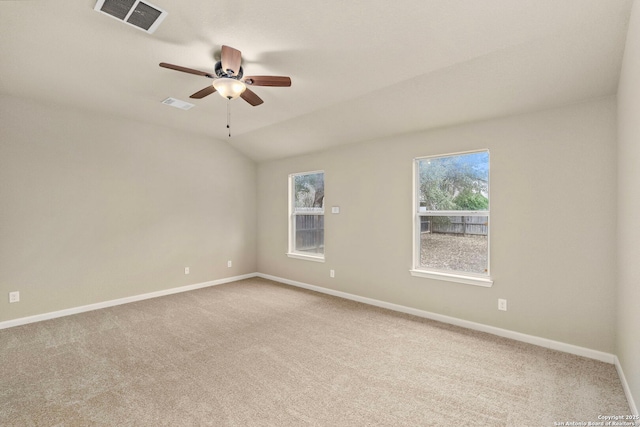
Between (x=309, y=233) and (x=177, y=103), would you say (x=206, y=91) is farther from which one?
(x=309, y=233)

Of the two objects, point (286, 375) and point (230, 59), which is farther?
point (286, 375)

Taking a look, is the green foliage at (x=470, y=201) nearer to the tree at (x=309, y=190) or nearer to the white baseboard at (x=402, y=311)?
Result: the white baseboard at (x=402, y=311)

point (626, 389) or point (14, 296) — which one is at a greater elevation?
point (14, 296)

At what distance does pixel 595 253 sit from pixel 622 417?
1369 millimetres

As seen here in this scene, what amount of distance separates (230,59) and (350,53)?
1003mm

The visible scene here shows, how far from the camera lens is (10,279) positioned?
11.9ft

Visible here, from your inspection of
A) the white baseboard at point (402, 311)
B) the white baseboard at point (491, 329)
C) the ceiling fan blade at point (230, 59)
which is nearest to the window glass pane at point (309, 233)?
the white baseboard at point (402, 311)

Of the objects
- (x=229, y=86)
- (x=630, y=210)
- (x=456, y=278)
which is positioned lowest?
(x=456, y=278)

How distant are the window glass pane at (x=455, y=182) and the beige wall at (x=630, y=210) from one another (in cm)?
118

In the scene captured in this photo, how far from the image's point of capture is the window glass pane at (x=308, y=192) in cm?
537

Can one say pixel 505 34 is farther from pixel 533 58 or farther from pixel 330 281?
pixel 330 281

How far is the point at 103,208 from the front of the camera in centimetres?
433

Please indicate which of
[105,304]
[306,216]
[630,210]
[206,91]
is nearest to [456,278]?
[630,210]

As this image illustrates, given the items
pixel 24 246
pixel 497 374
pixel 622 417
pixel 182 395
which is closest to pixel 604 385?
pixel 622 417
